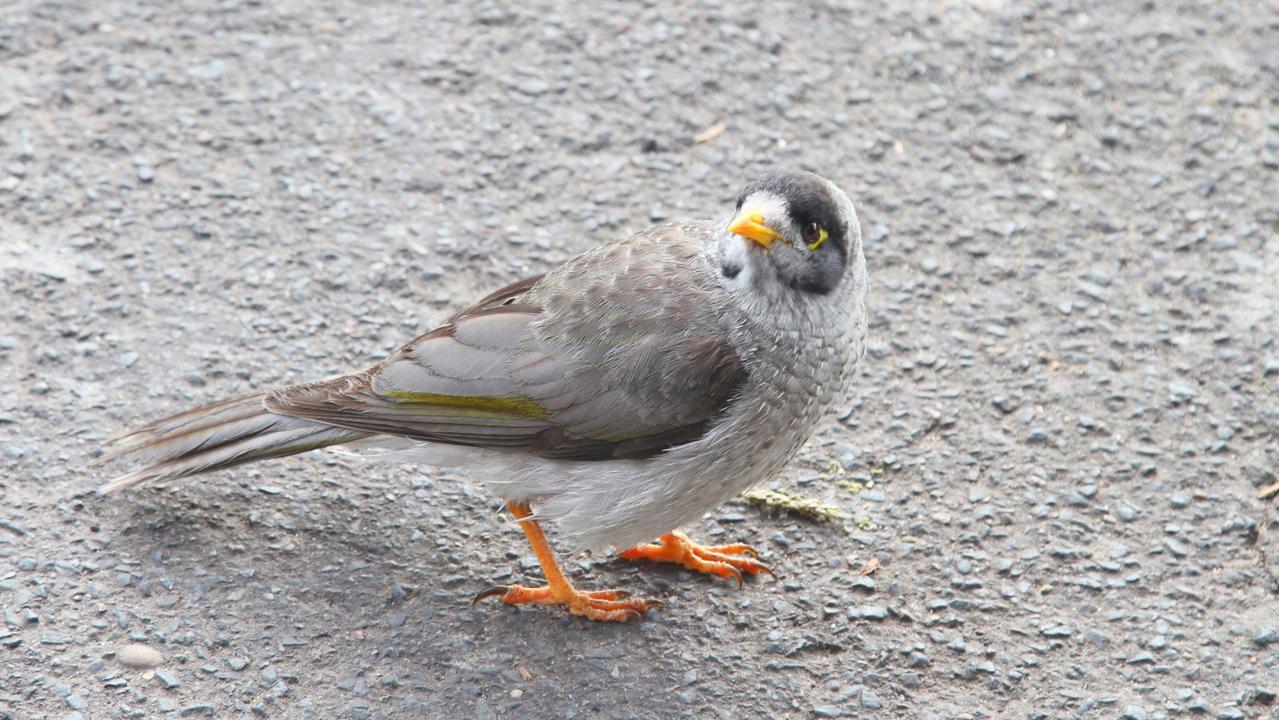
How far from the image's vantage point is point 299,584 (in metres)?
4.96

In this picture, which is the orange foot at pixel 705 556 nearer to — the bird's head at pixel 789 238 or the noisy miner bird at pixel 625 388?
the noisy miner bird at pixel 625 388

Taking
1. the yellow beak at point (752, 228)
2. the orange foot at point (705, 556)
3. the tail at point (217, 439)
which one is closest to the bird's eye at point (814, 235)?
the yellow beak at point (752, 228)

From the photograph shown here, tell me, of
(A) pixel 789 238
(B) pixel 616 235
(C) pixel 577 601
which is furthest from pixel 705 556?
(B) pixel 616 235

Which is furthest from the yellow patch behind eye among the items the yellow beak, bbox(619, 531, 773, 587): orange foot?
bbox(619, 531, 773, 587): orange foot

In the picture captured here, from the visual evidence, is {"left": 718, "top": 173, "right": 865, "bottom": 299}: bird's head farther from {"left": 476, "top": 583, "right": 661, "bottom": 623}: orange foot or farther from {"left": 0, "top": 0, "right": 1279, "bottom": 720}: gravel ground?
{"left": 476, "top": 583, "right": 661, "bottom": 623}: orange foot

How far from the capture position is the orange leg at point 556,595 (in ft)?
16.2

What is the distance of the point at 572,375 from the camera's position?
4758mm

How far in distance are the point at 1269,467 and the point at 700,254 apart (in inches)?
98.9

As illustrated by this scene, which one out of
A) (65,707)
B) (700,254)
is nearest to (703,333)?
(700,254)

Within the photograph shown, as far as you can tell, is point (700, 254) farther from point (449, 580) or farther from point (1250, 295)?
point (1250, 295)

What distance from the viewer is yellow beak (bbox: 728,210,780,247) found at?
467 centimetres

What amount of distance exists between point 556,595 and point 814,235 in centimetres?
157

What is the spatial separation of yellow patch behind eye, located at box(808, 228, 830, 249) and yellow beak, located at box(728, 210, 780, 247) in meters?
0.15

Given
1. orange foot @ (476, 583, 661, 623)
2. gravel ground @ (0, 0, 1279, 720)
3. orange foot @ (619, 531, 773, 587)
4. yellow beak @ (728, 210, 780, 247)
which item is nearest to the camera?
yellow beak @ (728, 210, 780, 247)
